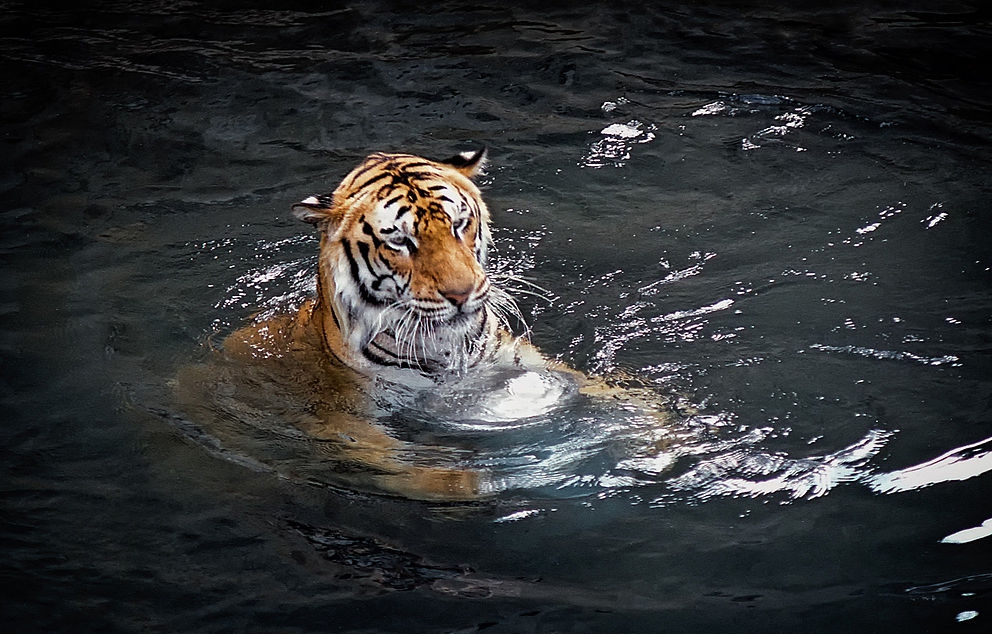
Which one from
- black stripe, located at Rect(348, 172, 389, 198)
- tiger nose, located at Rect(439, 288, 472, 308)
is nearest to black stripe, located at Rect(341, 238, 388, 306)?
black stripe, located at Rect(348, 172, 389, 198)

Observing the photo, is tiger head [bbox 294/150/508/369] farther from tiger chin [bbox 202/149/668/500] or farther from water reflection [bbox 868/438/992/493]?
water reflection [bbox 868/438/992/493]

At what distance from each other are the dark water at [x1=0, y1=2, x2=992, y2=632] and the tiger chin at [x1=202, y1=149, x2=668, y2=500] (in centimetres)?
16

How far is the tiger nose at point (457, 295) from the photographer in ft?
9.55

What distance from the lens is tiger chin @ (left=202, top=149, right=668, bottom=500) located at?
296 centimetres

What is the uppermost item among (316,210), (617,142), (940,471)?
(316,210)

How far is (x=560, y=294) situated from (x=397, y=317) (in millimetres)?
885

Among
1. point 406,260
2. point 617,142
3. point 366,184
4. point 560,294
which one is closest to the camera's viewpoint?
point 406,260

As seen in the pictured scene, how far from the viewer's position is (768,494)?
2.81 m

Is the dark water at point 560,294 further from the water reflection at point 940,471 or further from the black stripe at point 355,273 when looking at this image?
the black stripe at point 355,273

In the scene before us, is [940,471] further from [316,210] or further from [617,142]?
[617,142]

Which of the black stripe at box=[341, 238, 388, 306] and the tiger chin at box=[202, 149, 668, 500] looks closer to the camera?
the tiger chin at box=[202, 149, 668, 500]

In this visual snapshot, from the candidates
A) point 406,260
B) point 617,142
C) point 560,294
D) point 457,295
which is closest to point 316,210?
point 406,260

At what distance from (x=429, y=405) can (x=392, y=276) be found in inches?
15.9

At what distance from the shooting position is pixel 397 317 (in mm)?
3094
